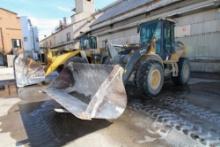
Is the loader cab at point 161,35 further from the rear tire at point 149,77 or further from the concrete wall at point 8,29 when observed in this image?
the concrete wall at point 8,29

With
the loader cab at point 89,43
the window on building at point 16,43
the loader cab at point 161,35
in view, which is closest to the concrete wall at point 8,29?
the window on building at point 16,43

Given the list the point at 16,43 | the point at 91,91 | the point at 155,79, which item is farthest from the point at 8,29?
the point at 155,79

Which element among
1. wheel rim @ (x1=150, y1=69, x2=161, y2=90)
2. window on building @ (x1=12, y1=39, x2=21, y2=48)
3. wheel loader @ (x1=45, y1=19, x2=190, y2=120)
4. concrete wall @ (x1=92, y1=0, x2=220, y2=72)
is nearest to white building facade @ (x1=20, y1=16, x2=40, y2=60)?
window on building @ (x1=12, y1=39, x2=21, y2=48)

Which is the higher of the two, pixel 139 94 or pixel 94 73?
pixel 94 73

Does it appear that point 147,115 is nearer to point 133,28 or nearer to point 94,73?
point 94,73

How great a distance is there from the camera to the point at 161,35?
18.9 feet

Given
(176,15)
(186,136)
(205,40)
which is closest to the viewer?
(186,136)

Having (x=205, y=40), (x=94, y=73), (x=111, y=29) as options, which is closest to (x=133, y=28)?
(x=111, y=29)

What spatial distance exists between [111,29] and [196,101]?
14.9 meters

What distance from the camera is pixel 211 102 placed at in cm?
425

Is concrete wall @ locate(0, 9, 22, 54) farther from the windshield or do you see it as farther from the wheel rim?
the wheel rim

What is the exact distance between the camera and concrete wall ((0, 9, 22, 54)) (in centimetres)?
2028

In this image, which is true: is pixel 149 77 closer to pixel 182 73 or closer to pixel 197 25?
pixel 182 73

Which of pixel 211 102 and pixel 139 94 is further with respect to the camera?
pixel 139 94
